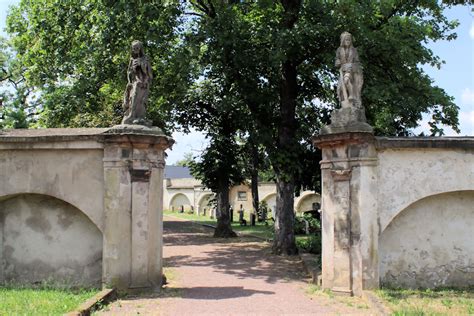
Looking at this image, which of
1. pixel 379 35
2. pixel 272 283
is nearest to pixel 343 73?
pixel 379 35

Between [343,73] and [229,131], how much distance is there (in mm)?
13194

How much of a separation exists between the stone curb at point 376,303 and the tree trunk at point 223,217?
13.7 m

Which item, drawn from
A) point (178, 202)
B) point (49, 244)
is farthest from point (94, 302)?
point (178, 202)

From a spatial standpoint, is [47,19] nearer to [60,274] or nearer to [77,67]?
[77,67]

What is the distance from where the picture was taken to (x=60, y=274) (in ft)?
32.5

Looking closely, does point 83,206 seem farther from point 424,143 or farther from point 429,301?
point 424,143

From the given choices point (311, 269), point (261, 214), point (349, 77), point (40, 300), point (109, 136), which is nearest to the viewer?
point (40, 300)

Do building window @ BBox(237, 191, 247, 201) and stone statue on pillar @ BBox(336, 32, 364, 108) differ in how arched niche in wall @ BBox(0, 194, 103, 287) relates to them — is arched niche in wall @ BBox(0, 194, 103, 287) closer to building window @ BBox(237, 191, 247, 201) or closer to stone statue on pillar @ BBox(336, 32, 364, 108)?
stone statue on pillar @ BBox(336, 32, 364, 108)

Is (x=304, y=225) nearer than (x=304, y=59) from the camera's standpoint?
No

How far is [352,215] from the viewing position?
31.5ft

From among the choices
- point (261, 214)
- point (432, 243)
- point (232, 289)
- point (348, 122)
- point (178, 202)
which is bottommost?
point (232, 289)

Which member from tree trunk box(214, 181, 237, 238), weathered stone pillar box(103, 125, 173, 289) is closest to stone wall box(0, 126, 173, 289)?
weathered stone pillar box(103, 125, 173, 289)

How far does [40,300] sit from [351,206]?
5900 millimetres

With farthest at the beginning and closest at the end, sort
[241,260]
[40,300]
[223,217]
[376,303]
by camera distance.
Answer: [223,217]
[241,260]
[376,303]
[40,300]
